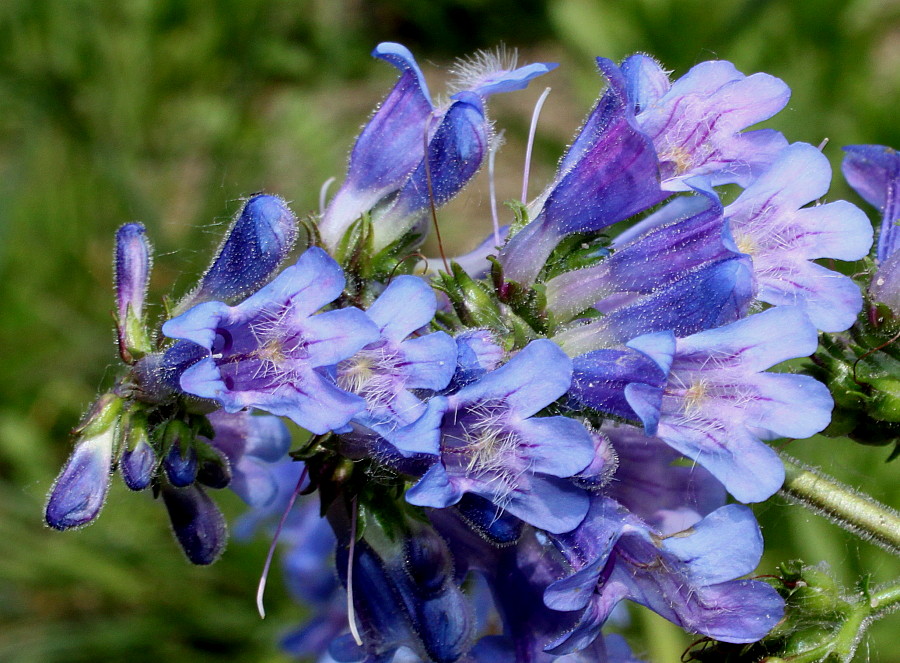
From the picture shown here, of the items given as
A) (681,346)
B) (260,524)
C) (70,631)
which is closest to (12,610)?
(70,631)

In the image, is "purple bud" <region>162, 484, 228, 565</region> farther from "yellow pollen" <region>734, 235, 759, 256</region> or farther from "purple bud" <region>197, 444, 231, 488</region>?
"yellow pollen" <region>734, 235, 759, 256</region>

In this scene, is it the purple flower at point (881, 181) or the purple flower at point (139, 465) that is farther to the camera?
the purple flower at point (881, 181)

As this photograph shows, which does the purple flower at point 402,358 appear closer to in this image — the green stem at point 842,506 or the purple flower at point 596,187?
the purple flower at point 596,187

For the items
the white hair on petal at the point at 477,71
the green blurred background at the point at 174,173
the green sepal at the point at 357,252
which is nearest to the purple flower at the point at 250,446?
the green sepal at the point at 357,252

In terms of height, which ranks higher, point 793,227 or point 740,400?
point 793,227

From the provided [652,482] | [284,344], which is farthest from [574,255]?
[284,344]

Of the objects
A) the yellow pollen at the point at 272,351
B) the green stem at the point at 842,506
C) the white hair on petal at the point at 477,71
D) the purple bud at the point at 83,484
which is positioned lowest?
the green stem at the point at 842,506

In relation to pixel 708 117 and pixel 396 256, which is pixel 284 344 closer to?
pixel 396 256
